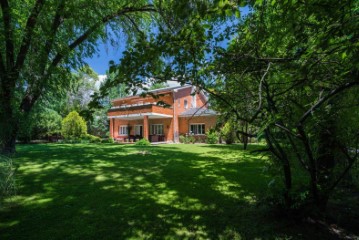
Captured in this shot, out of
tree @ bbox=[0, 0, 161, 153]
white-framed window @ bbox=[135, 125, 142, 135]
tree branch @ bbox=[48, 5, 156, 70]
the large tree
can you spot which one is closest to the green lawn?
the large tree

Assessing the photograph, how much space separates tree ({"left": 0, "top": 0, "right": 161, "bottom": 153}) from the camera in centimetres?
792

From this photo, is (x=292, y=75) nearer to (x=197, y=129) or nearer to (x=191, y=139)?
(x=191, y=139)

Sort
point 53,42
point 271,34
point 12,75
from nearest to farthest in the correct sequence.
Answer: point 271,34 → point 12,75 → point 53,42

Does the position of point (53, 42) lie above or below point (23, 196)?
above

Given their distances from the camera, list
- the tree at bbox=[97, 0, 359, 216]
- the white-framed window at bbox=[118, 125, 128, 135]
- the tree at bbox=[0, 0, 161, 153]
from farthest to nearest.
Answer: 1. the white-framed window at bbox=[118, 125, 128, 135]
2. the tree at bbox=[0, 0, 161, 153]
3. the tree at bbox=[97, 0, 359, 216]

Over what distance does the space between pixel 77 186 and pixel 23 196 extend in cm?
116

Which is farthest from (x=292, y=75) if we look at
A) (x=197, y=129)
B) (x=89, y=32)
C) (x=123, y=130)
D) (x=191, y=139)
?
(x=123, y=130)

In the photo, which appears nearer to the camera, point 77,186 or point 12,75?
point 77,186

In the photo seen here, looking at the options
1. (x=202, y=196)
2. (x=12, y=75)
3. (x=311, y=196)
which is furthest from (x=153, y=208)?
(x=12, y=75)

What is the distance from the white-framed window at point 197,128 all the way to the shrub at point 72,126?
13.3m

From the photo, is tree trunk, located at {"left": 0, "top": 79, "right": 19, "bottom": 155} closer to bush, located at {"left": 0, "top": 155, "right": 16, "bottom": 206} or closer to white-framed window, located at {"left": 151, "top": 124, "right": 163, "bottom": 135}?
bush, located at {"left": 0, "top": 155, "right": 16, "bottom": 206}

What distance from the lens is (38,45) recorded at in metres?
8.70

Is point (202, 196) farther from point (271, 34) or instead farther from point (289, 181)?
point (271, 34)

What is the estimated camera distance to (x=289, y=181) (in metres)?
3.46
